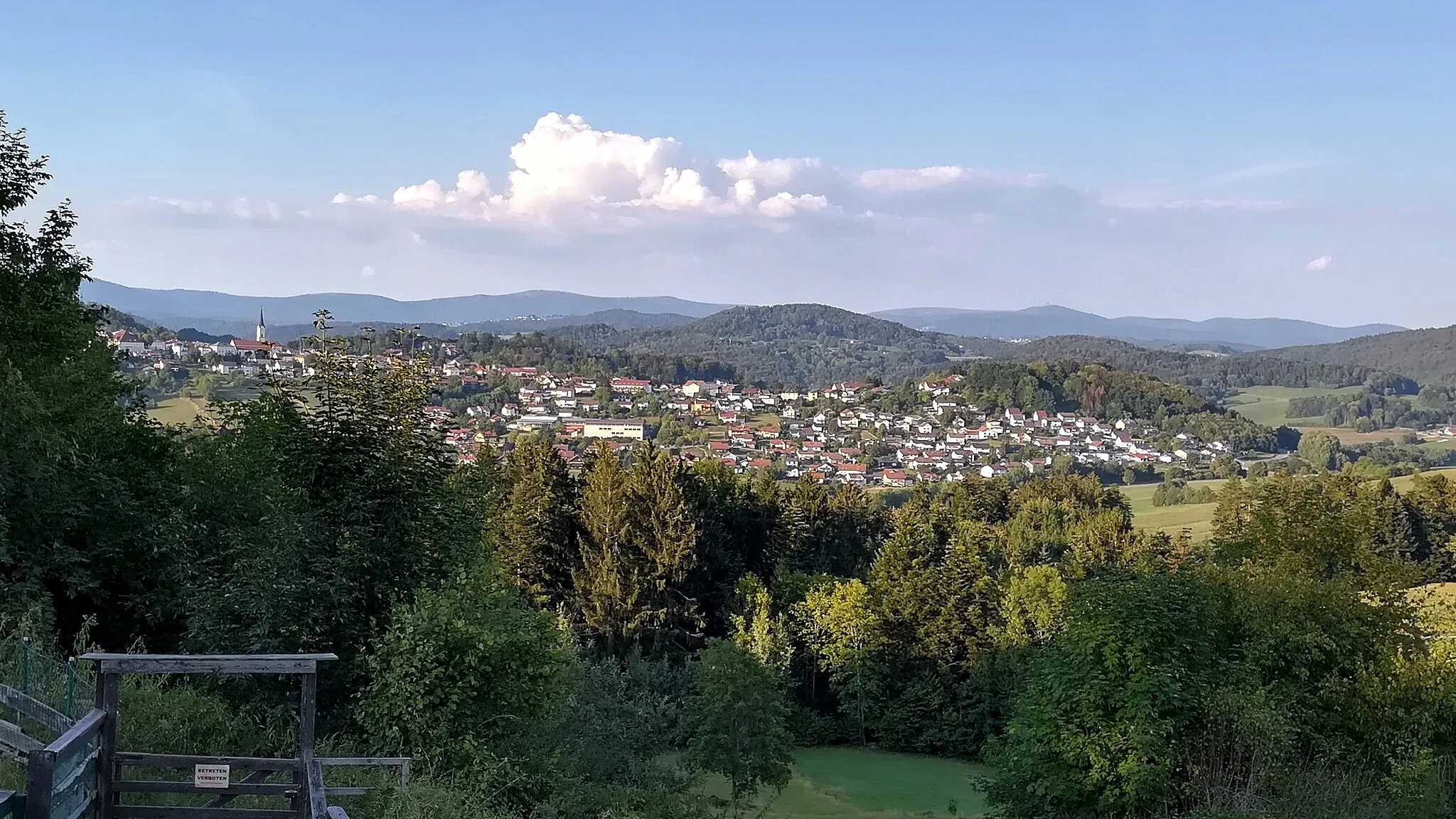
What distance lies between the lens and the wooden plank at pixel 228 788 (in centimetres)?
676

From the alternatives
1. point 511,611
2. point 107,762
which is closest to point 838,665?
point 511,611

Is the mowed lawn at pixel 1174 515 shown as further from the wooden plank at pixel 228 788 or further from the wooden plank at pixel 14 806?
the wooden plank at pixel 14 806

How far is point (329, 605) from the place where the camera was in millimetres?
10938

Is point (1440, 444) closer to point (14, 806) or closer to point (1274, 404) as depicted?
point (1274, 404)

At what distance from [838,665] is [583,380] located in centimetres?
11521

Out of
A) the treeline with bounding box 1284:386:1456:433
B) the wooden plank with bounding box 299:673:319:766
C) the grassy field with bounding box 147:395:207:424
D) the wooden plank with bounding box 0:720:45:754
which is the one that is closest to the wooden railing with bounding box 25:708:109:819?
the wooden plank with bounding box 0:720:45:754

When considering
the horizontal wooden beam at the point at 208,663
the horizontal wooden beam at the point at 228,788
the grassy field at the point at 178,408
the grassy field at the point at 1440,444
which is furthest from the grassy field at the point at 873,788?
the grassy field at the point at 1440,444

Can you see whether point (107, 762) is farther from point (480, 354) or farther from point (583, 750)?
point (480, 354)

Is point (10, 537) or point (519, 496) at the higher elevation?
point (10, 537)

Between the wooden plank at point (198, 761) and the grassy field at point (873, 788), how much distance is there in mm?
17254

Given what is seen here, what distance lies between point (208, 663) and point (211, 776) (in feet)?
2.58

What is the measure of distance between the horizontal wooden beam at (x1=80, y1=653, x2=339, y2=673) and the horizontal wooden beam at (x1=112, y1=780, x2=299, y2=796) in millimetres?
731

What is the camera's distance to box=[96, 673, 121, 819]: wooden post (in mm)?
6695

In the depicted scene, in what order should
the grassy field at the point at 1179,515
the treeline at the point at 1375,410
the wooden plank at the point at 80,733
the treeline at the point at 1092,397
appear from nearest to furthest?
the wooden plank at the point at 80,733 < the grassy field at the point at 1179,515 < the treeline at the point at 1092,397 < the treeline at the point at 1375,410
